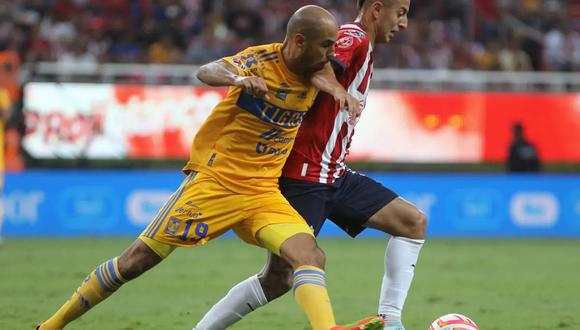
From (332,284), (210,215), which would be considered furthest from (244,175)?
(332,284)

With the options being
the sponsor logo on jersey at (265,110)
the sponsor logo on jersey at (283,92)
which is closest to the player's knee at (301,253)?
the sponsor logo on jersey at (265,110)

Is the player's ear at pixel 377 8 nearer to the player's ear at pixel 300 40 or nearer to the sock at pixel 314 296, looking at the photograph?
the player's ear at pixel 300 40

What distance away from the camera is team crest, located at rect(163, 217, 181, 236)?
6.00 m

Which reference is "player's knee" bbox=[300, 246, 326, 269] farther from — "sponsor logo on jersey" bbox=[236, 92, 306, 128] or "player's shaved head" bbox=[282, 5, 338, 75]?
"player's shaved head" bbox=[282, 5, 338, 75]

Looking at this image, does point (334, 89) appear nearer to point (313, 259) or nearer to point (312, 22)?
point (312, 22)

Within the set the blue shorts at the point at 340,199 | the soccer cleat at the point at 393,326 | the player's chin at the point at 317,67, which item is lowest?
the soccer cleat at the point at 393,326

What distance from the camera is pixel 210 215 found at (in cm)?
604

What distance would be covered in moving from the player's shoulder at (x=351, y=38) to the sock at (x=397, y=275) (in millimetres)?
1347

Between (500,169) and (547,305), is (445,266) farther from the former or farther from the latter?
(500,169)

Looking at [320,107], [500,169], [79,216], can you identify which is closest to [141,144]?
[79,216]

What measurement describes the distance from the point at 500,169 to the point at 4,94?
925cm

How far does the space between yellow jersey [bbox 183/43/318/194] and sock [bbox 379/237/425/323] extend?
1079mm

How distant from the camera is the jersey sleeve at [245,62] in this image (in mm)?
5867

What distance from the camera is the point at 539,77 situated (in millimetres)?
19891
